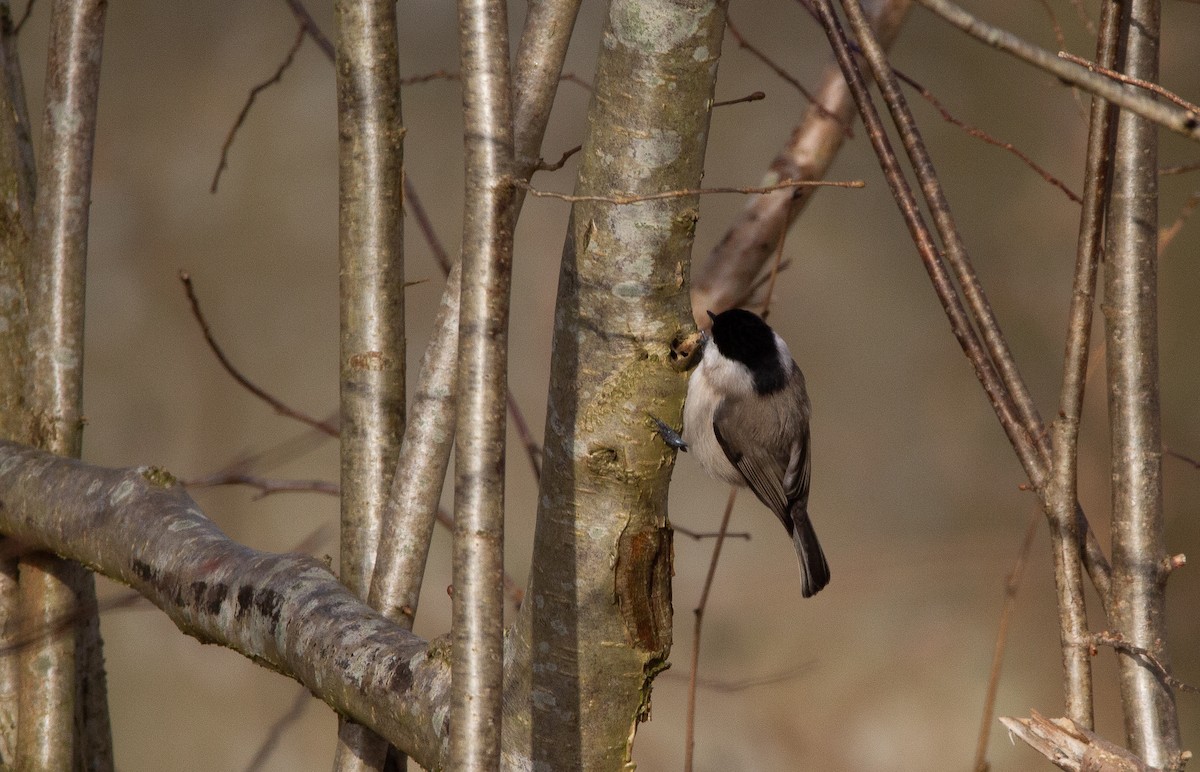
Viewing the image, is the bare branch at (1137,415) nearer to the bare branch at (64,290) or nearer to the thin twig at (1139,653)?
the thin twig at (1139,653)

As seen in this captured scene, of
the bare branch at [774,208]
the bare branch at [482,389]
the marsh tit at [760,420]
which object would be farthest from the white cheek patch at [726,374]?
the bare branch at [482,389]

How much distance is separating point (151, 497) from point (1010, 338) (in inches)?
120

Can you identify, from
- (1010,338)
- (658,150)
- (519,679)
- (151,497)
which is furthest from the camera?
(1010,338)

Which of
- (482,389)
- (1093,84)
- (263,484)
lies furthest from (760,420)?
(1093,84)

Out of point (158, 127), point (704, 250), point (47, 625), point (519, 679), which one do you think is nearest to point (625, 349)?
point (519, 679)

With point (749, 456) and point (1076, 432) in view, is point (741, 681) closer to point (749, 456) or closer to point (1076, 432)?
point (749, 456)

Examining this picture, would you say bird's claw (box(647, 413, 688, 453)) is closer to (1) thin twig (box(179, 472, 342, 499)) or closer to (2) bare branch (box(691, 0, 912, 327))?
(1) thin twig (box(179, 472, 342, 499))

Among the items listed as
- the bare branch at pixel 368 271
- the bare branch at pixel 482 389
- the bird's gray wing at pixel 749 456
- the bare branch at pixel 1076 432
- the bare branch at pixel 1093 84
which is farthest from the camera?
the bird's gray wing at pixel 749 456

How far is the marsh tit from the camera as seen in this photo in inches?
76.0

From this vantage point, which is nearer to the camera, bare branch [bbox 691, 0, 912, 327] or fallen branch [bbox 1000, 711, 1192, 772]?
fallen branch [bbox 1000, 711, 1192, 772]

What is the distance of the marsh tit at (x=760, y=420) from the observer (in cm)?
193

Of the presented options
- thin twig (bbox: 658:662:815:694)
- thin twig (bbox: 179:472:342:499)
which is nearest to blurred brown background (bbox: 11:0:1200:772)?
thin twig (bbox: 658:662:815:694)

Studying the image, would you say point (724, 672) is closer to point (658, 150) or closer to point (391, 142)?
point (391, 142)

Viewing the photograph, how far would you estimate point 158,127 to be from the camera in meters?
3.67
